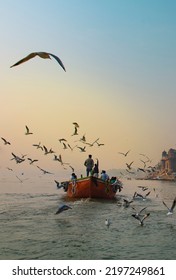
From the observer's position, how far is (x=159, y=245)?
14.2 m

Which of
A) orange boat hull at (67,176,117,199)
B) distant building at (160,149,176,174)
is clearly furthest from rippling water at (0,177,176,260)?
distant building at (160,149,176,174)

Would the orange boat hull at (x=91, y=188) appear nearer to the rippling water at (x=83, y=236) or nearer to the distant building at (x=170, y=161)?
the rippling water at (x=83, y=236)

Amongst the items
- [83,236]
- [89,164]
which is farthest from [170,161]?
[83,236]

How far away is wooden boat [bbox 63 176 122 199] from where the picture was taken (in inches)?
1182

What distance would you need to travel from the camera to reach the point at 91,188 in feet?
98.2

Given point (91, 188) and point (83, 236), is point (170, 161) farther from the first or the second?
point (83, 236)

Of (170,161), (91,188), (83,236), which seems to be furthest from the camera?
(170,161)

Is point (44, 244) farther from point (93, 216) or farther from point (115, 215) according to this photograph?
point (115, 215)

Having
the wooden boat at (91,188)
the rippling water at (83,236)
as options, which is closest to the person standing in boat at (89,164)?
the wooden boat at (91,188)

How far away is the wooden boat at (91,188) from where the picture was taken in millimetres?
30031

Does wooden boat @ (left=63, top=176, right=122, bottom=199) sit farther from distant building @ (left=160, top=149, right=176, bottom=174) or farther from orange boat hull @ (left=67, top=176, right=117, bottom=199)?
distant building @ (left=160, top=149, right=176, bottom=174)

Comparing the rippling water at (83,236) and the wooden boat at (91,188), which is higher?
the wooden boat at (91,188)
